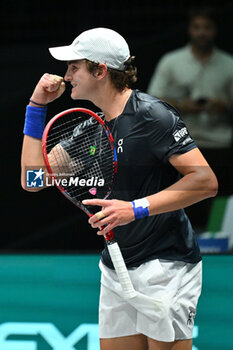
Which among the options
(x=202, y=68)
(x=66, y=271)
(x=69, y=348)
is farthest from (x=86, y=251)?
(x=202, y=68)

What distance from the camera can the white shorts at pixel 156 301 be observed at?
2.56 meters

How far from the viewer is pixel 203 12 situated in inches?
133

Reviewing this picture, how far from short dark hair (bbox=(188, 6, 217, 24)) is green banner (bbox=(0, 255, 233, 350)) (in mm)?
1127

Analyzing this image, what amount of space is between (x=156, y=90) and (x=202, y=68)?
0.78 feet

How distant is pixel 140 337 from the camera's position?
271 centimetres

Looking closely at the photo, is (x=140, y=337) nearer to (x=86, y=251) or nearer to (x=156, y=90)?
(x=86, y=251)

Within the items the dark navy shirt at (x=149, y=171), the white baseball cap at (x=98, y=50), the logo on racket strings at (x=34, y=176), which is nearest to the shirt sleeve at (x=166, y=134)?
the dark navy shirt at (x=149, y=171)

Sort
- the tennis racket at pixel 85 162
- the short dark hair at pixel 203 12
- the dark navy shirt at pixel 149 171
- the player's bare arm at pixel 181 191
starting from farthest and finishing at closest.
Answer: the short dark hair at pixel 203 12 < the tennis racket at pixel 85 162 < the dark navy shirt at pixel 149 171 < the player's bare arm at pixel 181 191

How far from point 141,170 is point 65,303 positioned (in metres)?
1.19

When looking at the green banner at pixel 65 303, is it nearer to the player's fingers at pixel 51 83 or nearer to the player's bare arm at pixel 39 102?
the player's bare arm at pixel 39 102

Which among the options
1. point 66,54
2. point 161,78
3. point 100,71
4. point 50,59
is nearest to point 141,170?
point 100,71

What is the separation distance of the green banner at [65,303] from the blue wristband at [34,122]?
109 centimetres

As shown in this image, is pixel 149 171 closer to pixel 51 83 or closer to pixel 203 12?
pixel 51 83

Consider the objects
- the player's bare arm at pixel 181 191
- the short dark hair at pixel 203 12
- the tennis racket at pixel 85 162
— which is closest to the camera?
the player's bare arm at pixel 181 191
